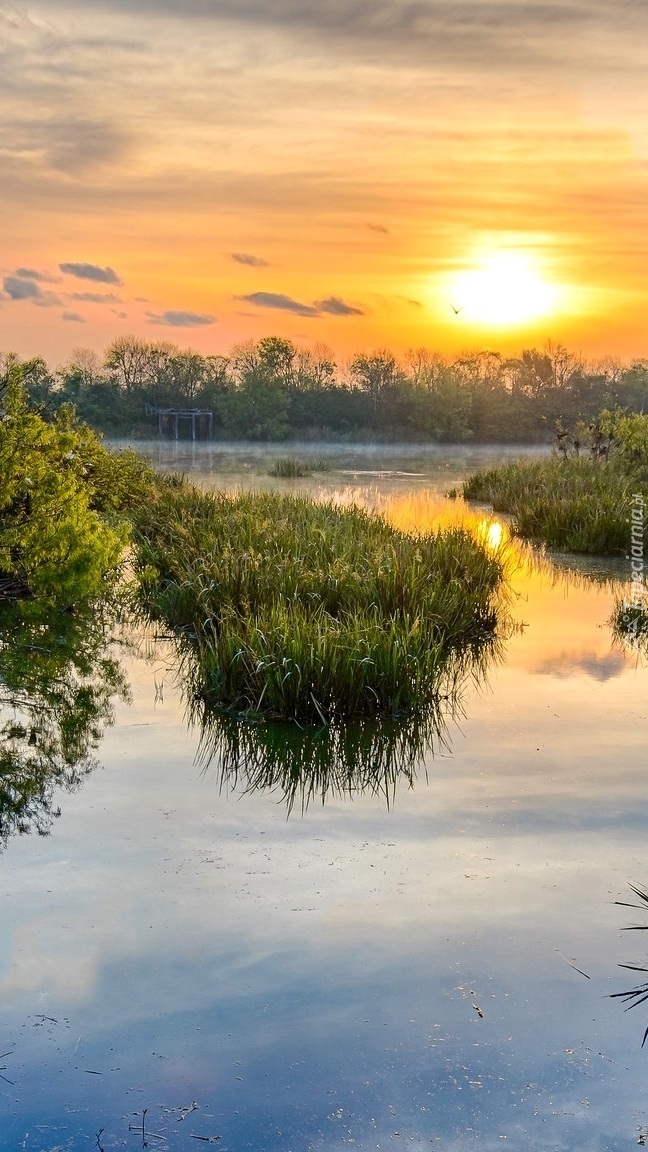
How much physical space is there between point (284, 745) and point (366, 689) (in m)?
0.80

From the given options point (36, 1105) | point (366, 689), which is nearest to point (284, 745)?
point (366, 689)

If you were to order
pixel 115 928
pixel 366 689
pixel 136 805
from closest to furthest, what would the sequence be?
1. pixel 115 928
2. pixel 136 805
3. pixel 366 689

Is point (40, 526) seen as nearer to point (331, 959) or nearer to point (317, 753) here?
point (317, 753)

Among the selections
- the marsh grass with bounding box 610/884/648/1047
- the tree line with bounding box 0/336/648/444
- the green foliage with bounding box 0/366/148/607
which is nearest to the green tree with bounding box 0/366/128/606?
the green foliage with bounding box 0/366/148/607

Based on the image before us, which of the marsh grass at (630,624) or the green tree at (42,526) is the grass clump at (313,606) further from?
the marsh grass at (630,624)

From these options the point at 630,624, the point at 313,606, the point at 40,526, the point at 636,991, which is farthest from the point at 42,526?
the point at 636,991

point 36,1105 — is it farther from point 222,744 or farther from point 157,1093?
point 222,744

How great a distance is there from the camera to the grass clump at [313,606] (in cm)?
677

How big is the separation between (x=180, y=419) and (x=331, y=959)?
5690 centimetres

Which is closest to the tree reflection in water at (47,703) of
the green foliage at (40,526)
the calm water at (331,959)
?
the calm water at (331,959)

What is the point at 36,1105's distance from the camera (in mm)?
2959

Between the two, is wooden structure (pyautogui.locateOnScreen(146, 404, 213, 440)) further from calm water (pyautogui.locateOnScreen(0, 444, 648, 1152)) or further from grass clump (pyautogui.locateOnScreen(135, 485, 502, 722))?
calm water (pyautogui.locateOnScreen(0, 444, 648, 1152))

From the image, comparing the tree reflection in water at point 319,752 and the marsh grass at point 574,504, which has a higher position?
the marsh grass at point 574,504

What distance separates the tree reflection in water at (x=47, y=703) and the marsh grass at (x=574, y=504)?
7483mm
